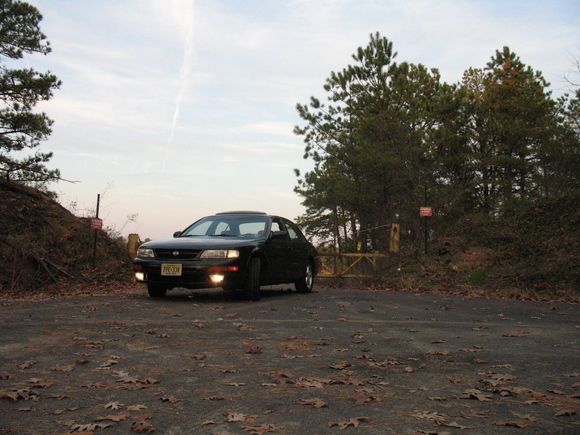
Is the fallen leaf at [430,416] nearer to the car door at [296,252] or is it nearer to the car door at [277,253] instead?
the car door at [277,253]

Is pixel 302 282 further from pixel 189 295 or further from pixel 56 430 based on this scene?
pixel 56 430

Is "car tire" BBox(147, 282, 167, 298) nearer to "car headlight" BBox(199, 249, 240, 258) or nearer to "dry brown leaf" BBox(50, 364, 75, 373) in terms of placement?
"car headlight" BBox(199, 249, 240, 258)

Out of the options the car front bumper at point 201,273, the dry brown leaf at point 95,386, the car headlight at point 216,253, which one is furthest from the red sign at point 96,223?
the dry brown leaf at point 95,386

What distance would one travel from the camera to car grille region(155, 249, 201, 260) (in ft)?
34.0

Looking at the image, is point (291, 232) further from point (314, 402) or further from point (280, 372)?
point (314, 402)

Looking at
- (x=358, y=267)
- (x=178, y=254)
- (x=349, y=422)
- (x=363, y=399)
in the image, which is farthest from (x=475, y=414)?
(x=358, y=267)

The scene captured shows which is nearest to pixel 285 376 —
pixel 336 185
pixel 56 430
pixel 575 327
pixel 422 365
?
pixel 422 365

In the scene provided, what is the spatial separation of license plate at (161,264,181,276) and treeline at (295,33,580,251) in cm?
2044

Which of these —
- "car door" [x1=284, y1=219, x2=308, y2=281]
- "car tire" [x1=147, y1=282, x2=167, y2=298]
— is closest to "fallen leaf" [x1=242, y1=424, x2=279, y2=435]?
"car tire" [x1=147, y1=282, x2=167, y2=298]

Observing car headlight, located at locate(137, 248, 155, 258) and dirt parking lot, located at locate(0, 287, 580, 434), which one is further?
car headlight, located at locate(137, 248, 155, 258)

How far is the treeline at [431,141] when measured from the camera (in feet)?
100

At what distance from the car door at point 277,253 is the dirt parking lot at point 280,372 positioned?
6.80 ft

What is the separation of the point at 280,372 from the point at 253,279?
573 cm

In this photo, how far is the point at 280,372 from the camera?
16.9 ft
